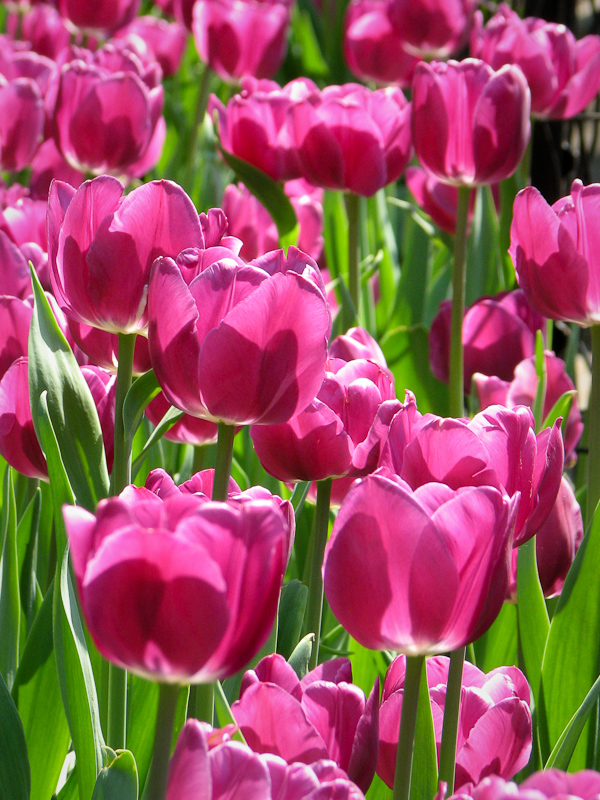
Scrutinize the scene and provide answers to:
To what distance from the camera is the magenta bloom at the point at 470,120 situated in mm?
987

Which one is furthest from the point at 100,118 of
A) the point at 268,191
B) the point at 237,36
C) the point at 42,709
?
the point at 42,709

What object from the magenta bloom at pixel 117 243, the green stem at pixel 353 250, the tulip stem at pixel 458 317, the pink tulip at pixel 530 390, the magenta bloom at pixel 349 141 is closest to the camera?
the magenta bloom at pixel 117 243

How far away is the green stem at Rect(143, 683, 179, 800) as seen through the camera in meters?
0.37

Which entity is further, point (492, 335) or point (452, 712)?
point (492, 335)

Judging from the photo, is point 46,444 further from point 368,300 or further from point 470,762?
point 368,300

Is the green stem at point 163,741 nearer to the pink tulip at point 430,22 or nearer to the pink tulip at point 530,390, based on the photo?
the pink tulip at point 530,390

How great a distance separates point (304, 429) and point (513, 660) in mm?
376

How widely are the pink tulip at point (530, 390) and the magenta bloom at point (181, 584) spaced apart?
0.56 metres

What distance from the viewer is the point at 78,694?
1.74ft

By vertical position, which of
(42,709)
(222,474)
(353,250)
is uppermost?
(222,474)

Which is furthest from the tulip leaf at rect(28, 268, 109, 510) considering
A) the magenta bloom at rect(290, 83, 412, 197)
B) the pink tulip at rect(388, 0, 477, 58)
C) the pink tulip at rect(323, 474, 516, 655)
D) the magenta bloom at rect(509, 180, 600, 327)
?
the pink tulip at rect(388, 0, 477, 58)

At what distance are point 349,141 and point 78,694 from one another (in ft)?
2.55

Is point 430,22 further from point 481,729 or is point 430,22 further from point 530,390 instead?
point 481,729

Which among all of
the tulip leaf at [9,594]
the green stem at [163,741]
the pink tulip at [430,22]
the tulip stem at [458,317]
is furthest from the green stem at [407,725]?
the pink tulip at [430,22]
